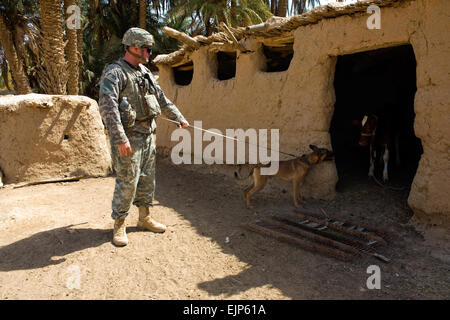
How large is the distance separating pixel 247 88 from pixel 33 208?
398 cm

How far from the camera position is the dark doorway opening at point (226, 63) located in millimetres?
7011

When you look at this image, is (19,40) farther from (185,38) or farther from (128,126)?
(128,126)

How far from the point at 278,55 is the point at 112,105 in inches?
161

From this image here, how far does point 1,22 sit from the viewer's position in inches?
419

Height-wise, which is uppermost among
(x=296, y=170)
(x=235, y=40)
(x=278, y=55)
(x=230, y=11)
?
(x=230, y=11)

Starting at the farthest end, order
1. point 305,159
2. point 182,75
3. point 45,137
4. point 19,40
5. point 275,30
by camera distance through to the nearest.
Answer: point 19,40 < point 182,75 < point 45,137 < point 275,30 < point 305,159

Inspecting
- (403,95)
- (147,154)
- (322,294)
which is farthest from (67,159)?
(403,95)

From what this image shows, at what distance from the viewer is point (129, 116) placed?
3229mm

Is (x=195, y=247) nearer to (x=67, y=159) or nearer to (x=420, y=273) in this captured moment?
(x=420, y=273)

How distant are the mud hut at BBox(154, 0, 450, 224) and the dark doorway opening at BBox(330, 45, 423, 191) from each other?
Result: 23mm

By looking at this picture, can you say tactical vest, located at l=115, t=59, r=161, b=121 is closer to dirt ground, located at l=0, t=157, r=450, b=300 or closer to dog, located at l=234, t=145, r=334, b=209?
dirt ground, located at l=0, t=157, r=450, b=300

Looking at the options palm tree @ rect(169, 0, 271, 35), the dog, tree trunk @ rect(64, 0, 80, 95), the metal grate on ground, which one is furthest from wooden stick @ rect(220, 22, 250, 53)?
palm tree @ rect(169, 0, 271, 35)

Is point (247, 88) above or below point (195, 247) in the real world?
above

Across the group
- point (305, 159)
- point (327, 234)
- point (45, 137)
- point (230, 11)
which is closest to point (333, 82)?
point (305, 159)
